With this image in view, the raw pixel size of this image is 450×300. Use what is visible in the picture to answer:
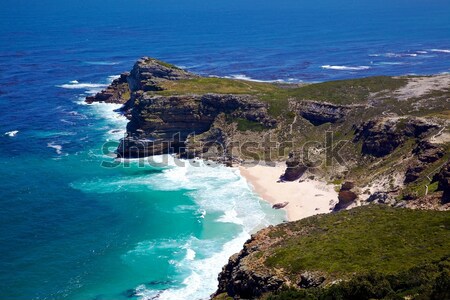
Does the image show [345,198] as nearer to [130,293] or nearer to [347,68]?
[130,293]

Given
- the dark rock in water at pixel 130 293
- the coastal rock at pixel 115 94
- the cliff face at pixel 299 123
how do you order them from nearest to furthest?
the dark rock in water at pixel 130 293 → the cliff face at pixel 299 123 → the coastal rock at pixel 115 94

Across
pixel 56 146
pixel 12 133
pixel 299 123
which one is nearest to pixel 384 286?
pixel 299 123

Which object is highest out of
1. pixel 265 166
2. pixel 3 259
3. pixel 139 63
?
pixel 139 63

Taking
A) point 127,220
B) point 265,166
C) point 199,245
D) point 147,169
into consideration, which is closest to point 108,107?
point 147,169

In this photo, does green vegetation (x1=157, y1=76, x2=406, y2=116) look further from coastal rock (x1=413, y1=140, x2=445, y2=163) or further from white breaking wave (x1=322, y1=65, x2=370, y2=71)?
white breaking wave (x1=322, y1=65, x2=370, y2=71)

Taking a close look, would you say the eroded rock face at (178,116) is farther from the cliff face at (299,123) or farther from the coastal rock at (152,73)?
the coastal rock at (152,73)

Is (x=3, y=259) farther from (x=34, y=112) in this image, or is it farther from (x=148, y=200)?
(x=34, y=112)
